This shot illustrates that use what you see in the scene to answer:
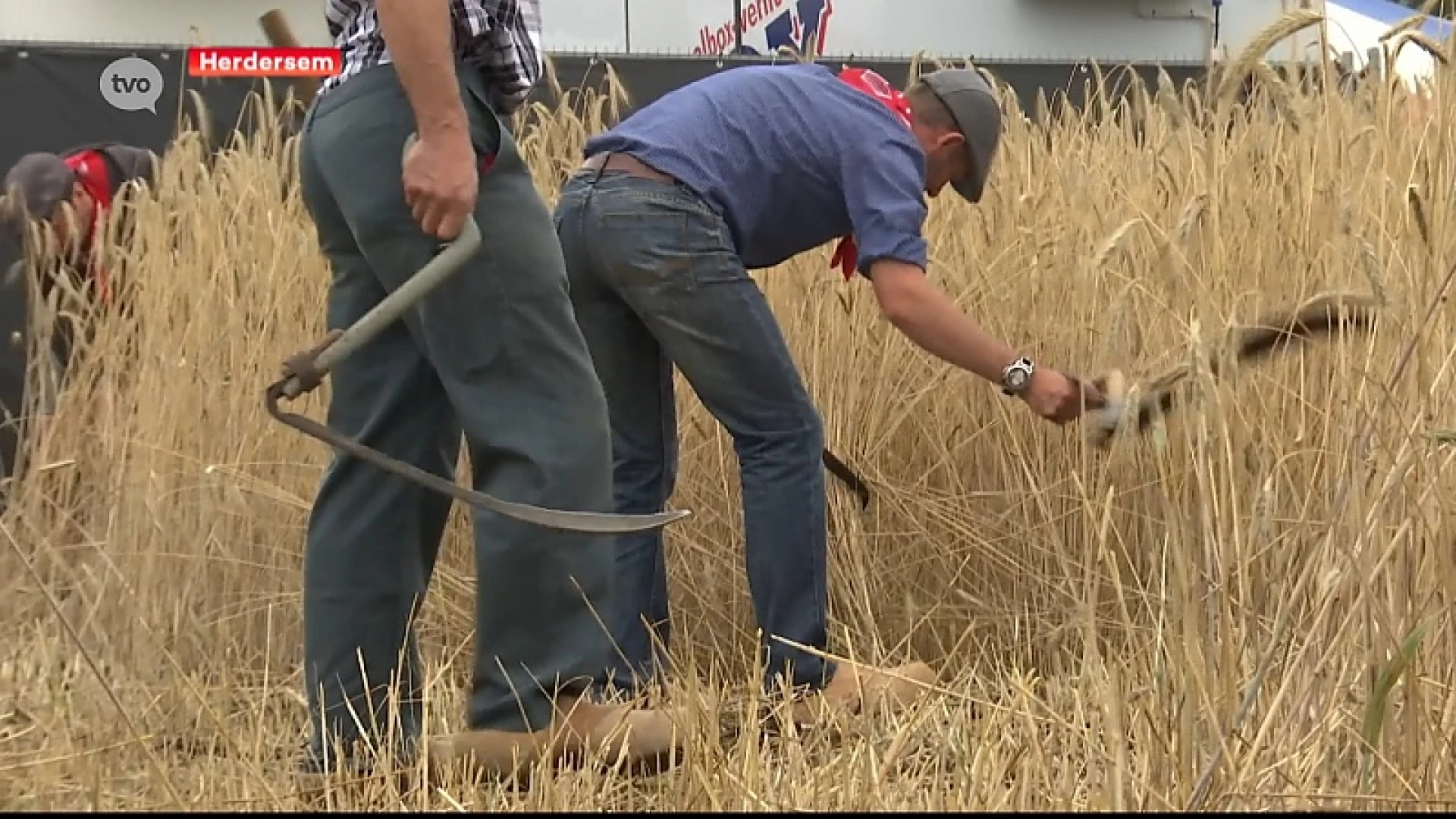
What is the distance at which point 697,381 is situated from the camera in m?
2.37

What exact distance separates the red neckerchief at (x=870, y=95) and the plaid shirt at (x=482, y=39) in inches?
27.1

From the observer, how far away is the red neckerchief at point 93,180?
3.28 meters

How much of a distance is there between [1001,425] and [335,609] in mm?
1240

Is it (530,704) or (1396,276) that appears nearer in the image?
(530,704)

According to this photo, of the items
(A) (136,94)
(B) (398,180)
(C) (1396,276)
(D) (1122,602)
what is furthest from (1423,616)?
(A) (136,94)

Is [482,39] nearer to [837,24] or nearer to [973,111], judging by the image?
[973,111]

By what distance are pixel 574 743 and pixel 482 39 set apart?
2.47 feet

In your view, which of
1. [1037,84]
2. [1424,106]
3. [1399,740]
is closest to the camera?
[1399,740]

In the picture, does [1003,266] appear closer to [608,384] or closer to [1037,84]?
[608,384]

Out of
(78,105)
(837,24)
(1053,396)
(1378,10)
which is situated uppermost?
(1378,10)

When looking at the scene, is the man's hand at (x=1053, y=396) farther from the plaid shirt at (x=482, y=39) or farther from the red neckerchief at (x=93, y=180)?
the red neckerchief at (x=93, y=180)

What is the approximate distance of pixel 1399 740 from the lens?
157 centimetres

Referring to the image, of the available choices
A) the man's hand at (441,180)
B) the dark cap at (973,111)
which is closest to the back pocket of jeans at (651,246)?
the dark cap at (973,111)

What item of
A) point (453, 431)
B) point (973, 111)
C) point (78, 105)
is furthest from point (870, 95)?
point (78, 105)
